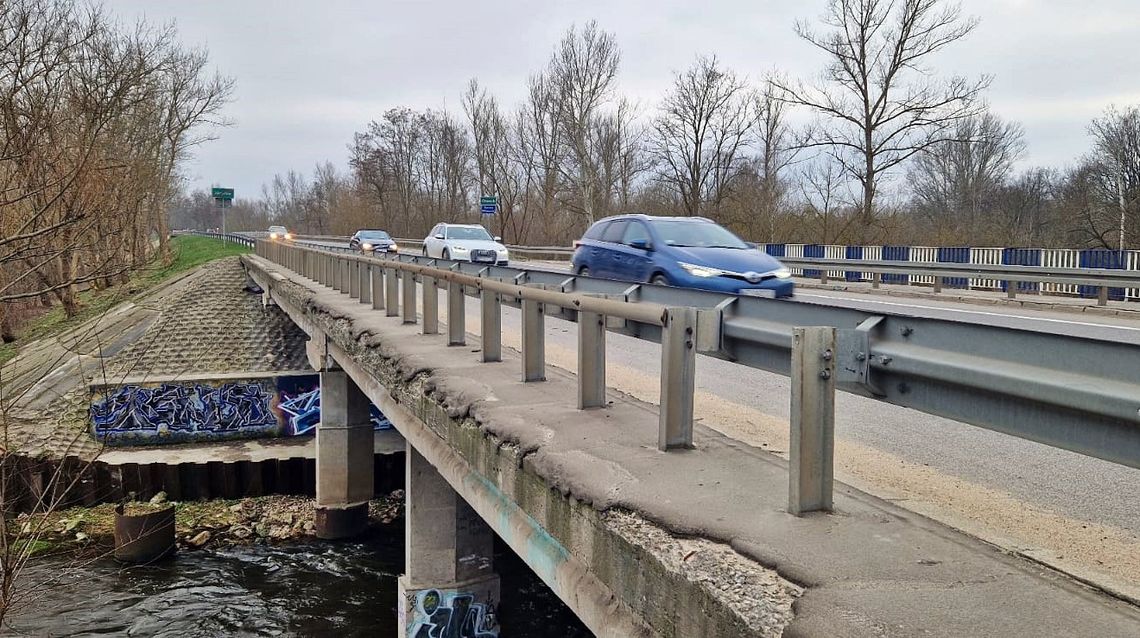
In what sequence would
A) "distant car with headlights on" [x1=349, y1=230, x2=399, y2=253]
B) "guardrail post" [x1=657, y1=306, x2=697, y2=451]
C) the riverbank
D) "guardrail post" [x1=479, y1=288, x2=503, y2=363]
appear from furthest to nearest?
"distant car with headlights on" [x1=349, y1=230, x2=399, y2=253], the riverbank, "guardrail post" [x1=479, y1=288, x2=503, y2=363], "guardrail post" [x1=657, y1=306, x2=697, y2=451]

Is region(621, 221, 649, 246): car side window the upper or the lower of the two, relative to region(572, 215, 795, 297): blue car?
upper

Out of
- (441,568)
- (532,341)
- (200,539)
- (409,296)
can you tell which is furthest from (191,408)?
(532,341)

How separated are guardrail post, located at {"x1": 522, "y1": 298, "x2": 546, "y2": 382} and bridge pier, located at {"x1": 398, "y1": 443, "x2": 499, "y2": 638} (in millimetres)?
3511

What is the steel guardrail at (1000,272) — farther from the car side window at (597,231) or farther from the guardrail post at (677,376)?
the guardrail post at (677,376)

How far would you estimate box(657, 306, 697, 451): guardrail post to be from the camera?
4160 millimetres

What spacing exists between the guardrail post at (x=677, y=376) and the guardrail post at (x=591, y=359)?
0.93 metres

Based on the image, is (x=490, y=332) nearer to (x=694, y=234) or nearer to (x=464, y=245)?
(x=694, y=234)

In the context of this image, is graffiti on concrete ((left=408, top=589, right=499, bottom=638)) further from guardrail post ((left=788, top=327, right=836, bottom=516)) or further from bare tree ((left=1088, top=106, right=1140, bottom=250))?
bare tree ((left=1088, top=106, right=1140, bottom=250))

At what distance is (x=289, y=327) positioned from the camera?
29.3 m

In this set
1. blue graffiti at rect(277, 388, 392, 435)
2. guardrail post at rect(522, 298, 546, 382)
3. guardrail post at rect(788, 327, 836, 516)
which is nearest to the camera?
guardrail post at rect(788, 327, 836, 516)

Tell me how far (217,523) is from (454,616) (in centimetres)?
1133

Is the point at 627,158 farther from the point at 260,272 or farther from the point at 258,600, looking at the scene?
the point at 258,600

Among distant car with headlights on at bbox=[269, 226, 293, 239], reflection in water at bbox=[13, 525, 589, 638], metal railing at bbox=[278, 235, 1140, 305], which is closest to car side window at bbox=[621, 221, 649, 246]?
reflection in water at bbox=[13, 525, 589, 638]

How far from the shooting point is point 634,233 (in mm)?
12031
